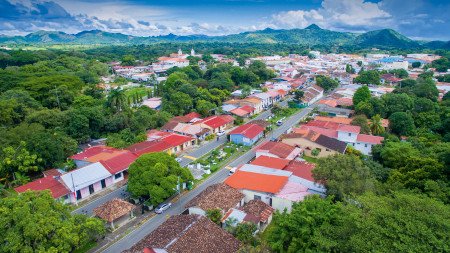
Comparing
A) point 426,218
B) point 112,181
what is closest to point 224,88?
point 112,181

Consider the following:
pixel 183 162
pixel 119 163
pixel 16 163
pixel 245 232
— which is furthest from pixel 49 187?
pixel 245 232

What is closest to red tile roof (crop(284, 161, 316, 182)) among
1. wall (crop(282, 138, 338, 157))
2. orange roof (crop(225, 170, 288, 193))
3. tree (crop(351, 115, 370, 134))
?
orange roof (crop(225, 170, 288, 193))

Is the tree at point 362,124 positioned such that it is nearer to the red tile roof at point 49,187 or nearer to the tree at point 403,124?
the tree at point 403,124

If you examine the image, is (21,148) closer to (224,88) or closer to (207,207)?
(207,207)

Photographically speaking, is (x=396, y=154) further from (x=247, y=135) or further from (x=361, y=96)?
(x=361, y=96)

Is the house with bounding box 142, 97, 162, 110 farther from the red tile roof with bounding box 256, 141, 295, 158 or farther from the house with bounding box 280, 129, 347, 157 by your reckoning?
the house with bounding box 280, 129, 347, 157

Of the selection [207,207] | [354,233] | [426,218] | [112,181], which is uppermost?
[426,218]
